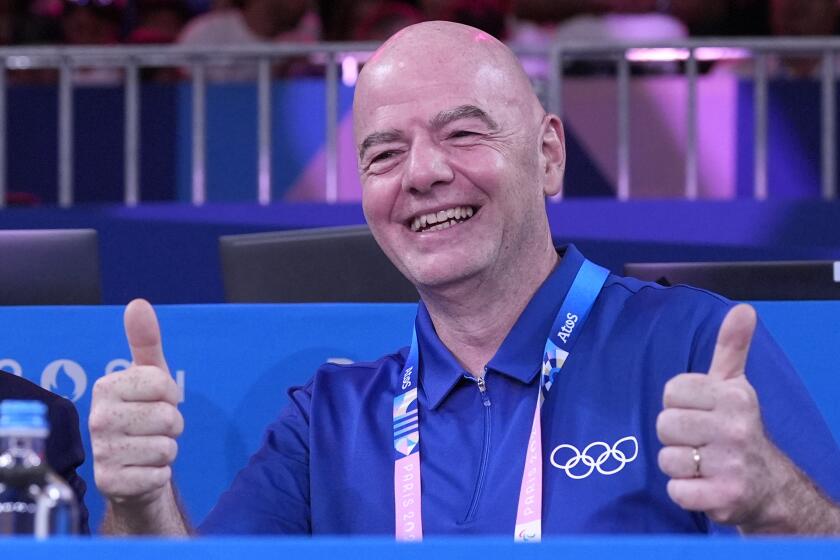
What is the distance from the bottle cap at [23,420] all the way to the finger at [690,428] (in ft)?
2.37

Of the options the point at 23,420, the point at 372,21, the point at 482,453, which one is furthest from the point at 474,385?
the point at 372,21

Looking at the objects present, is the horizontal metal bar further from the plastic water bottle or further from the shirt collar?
the plastic water bottle

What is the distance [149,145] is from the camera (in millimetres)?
4988

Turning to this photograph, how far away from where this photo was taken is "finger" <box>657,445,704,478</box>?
5.01 feet

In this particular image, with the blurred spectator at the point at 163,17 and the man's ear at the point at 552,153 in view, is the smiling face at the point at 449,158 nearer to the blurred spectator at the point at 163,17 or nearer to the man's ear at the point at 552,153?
the man's ear at the point at 552,153

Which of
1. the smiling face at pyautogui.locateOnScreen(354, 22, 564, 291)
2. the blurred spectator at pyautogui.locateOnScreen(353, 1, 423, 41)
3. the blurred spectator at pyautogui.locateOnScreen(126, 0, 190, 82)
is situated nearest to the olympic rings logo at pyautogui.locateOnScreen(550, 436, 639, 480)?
the smiling face at pyautogui.locateOnScreen(354, 22, 564, 291)

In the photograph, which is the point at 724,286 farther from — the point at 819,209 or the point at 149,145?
the point at 149,145

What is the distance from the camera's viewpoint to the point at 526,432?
78.2 inches

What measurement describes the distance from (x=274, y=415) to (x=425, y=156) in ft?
1.94

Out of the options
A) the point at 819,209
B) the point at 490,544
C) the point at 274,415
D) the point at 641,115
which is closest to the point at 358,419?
the point at 274,415

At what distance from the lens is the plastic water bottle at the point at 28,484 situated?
1.17 m

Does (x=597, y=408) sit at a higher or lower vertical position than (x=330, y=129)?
lower

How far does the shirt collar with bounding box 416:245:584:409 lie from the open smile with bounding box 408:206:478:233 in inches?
6.2

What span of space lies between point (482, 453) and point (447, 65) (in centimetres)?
66
